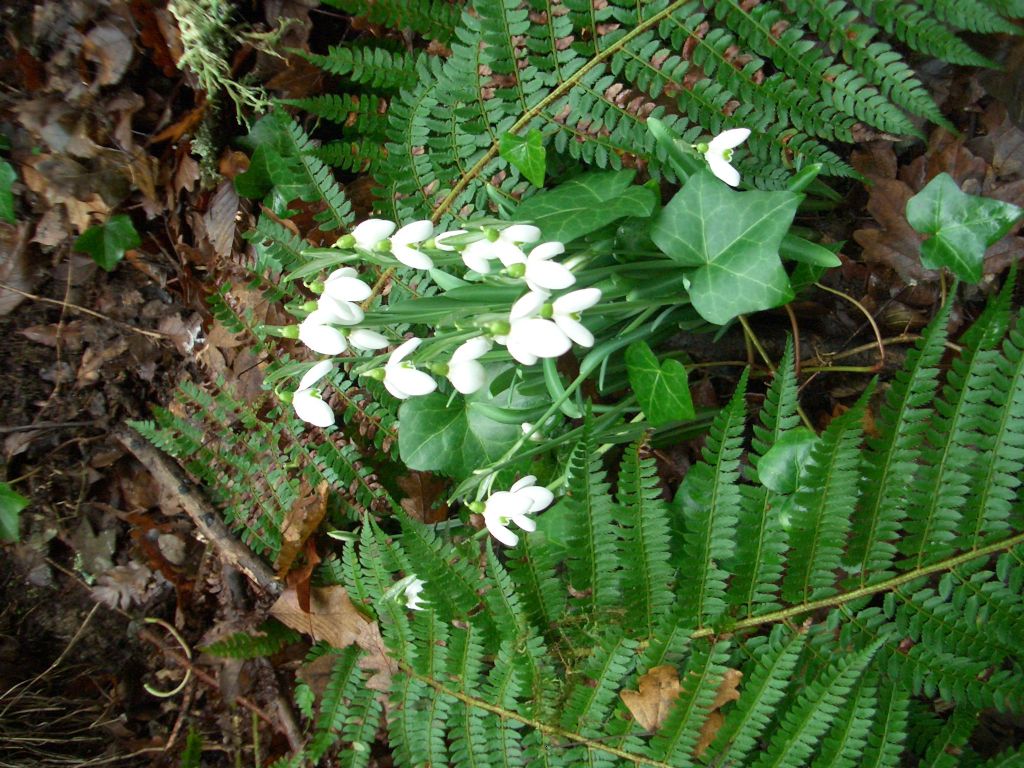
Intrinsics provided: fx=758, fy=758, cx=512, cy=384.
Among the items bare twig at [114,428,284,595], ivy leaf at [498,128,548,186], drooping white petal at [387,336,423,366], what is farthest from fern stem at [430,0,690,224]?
bare twig at [114,428,284,595]

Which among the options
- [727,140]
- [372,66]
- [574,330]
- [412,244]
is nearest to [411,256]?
[412,244]

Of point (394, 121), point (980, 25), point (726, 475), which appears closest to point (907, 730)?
point (726, 475)

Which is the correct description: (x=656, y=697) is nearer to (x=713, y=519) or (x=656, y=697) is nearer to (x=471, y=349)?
(x=713, y=519)

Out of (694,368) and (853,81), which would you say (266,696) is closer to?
(694,368)

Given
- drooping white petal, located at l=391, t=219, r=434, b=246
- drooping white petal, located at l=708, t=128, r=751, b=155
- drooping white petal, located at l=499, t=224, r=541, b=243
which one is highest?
drooping white petal, located at l=708, t=128, r=751, b=155

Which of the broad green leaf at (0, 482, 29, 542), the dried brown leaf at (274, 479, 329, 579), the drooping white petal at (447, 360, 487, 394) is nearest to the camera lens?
the drooping white petal at (447, 360, 487, 394)

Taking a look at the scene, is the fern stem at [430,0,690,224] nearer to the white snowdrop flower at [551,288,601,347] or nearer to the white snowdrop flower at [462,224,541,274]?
Result: the white snowdrop flower at [462,224,541,274]

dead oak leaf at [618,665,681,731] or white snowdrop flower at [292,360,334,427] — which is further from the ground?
white snowdrop flower at [292,360,334,427]

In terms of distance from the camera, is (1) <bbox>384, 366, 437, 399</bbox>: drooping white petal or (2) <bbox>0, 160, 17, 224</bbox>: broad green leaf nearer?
(1) <bbox>384, 366, 437, 399</bbox>: drooping white petal
